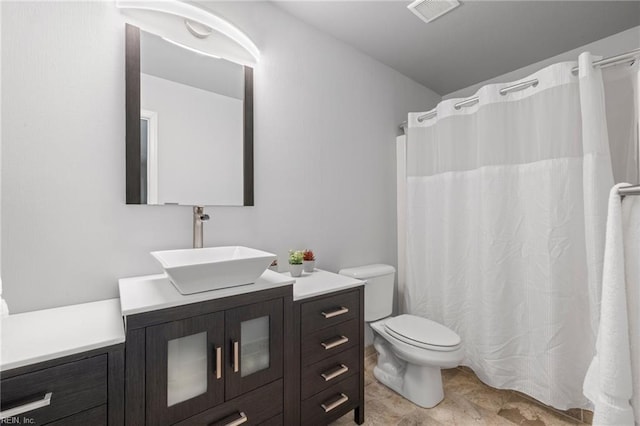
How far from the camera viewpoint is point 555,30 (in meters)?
2.02

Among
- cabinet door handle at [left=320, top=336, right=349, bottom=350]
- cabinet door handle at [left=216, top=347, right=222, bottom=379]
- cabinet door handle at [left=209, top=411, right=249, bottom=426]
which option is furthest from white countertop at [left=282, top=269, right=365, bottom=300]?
cabinet door handle at [left=209, top=411, right=249, bottom=426]

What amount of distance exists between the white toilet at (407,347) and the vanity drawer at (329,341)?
41cm

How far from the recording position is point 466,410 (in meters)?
1.73

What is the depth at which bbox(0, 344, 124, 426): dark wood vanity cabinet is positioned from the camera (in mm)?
755

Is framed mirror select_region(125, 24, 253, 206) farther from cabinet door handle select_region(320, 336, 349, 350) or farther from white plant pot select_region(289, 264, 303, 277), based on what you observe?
cabinet door handle select_region(320, 336, 349, 350)

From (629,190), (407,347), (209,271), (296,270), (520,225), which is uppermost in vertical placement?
(629,190)

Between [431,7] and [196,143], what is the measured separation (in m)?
1.63

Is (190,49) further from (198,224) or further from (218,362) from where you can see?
(218,362)

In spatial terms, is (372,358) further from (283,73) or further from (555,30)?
(555,30)

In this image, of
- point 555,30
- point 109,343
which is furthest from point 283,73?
point 555,30

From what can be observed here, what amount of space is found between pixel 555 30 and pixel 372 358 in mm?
2731

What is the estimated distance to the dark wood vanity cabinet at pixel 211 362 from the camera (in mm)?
949

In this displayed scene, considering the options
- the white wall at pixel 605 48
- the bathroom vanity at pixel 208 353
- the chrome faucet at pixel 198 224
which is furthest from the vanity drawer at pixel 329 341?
the white wall at pixel 605 48

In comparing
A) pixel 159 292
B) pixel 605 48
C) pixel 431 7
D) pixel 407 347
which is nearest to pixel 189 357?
pixel 159 292
